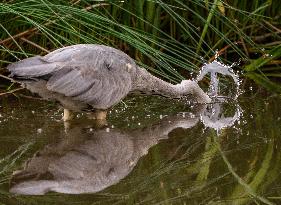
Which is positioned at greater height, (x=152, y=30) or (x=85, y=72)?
(x=152, y=30)

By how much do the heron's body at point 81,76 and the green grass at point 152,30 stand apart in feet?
0.49

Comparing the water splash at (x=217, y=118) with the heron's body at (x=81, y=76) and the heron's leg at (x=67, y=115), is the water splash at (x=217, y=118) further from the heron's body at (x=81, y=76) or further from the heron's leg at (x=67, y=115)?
the heron's leg at (x=67, y=115)

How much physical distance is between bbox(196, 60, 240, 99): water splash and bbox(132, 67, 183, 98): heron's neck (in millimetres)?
341

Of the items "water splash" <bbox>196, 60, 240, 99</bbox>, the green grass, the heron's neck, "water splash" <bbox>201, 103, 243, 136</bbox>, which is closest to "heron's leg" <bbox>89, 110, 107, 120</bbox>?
the heron's neck

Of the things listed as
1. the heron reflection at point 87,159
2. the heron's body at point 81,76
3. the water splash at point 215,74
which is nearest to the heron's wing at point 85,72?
the heron's body at point 81,76

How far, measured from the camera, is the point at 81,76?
4.92 meters

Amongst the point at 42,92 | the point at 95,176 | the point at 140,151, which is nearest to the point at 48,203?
the point at 95,176

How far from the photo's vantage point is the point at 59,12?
526 centimetres

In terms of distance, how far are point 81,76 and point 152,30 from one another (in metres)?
1.65

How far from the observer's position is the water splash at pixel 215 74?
5.94m

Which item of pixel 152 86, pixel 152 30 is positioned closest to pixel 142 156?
pixel 152 86

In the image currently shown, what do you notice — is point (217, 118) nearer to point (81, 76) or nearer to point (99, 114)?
point (99, 114)

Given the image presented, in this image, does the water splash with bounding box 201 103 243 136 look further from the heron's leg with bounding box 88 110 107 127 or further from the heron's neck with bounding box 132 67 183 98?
the heron's leg with bounding box 88 110 107 127

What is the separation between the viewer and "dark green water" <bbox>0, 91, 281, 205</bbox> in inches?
131
